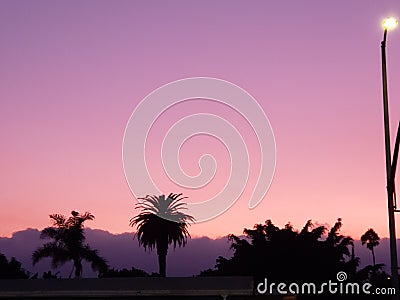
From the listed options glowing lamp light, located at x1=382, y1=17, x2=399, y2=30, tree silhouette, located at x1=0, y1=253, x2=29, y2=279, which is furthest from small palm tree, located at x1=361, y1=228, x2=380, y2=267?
glowing lamp light, located at x1=382, y1=17, x2=399, y2=30

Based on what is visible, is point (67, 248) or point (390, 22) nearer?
point (390, 22)

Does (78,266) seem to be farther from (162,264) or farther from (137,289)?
(137,289)

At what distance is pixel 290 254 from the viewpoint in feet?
193

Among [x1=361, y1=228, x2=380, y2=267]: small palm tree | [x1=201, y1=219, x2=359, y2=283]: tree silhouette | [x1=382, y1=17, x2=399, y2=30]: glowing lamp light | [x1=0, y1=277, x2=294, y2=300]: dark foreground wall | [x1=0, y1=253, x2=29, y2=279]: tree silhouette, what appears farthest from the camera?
[x1=361, y1=228, x2=380, y2=267]: small palm tree

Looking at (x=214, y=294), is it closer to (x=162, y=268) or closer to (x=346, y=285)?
(x=346, y=285)

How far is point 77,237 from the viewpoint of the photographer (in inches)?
2547

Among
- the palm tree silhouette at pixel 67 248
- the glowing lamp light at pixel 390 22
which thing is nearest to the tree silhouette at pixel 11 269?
the palm tree silhouette at pixel 67 248

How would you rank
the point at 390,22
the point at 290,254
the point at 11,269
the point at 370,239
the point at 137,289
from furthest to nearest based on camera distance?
the point at 370,239
the point at 11,269
the point at 290,254
the point at 137,289
the point at 390,22

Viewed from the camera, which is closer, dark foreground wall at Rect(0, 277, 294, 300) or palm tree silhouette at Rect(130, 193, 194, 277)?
dark foreground wall at Rect(0, 277, 294, 300)

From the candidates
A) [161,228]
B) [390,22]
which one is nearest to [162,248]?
[161,228]

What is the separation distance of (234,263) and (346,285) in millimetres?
12206

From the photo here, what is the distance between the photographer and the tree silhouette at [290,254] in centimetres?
5741

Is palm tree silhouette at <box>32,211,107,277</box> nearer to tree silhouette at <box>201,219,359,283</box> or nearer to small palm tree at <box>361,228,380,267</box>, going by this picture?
tree silhouette at <box>201,219,359,283</box>

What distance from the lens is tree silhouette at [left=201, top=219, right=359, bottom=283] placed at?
57406mm
